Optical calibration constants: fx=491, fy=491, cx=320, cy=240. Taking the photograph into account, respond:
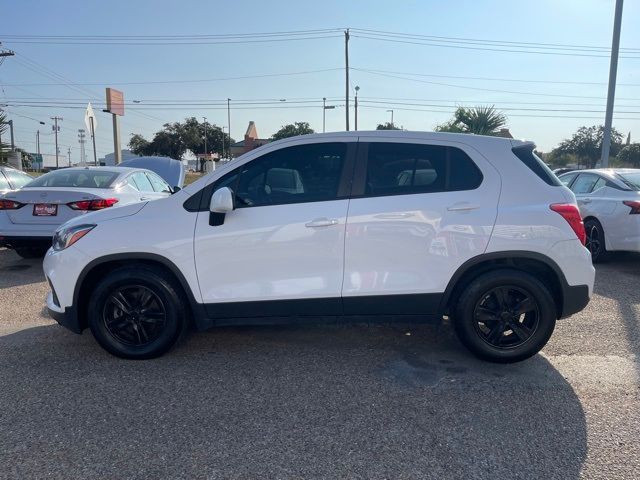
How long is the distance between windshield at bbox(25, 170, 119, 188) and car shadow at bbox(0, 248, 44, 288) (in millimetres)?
1285

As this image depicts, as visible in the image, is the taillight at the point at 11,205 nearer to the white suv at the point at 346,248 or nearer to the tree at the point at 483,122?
the white suv at the point at 346,248

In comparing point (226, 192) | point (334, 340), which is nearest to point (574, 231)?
point (334, 340)

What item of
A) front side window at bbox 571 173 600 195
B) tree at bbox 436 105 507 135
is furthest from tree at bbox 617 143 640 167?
front side window at bbox 571 173 600 195

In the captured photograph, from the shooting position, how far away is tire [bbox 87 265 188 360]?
397cm

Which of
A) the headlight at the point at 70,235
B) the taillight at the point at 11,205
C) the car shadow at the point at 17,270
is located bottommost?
the car shadow at the point at 17,270

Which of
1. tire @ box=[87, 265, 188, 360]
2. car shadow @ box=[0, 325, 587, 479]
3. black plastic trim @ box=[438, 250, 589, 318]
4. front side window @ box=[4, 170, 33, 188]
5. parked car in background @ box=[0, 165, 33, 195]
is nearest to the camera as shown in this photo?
car shadow @ box=[0, 325, 587, 479]

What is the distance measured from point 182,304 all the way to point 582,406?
3055 mm

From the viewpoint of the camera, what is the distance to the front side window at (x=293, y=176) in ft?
12.9

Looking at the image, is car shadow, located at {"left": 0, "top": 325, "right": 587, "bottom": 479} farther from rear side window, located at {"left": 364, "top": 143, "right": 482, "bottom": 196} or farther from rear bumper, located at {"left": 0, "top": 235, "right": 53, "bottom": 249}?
rear bumper, located at {"left": 0, "top": 235, "right": 53, "bottom": 249}

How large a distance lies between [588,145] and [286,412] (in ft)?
202

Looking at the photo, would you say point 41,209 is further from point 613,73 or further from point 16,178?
point 613,73

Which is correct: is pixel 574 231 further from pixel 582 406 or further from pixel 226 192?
pixel 226 192

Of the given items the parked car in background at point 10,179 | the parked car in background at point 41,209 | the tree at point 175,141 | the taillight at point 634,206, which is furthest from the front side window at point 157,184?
the tree at point 175,141

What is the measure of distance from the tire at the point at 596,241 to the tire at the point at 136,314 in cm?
642
